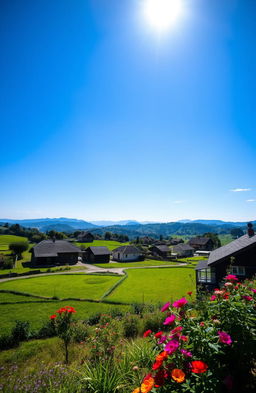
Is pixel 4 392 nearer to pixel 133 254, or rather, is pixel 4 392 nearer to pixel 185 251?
pixel 133 254

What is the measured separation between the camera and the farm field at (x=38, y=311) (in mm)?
14797

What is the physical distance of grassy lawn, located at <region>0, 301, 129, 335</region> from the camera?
583 inches

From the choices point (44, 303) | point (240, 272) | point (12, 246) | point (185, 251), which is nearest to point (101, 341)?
point (44, 303)

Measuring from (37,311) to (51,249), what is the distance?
3350cm

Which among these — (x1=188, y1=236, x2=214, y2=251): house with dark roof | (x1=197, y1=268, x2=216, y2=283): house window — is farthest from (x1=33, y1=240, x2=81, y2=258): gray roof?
(x1=188, y1=236, x2=214, y2=251): house with dark roof

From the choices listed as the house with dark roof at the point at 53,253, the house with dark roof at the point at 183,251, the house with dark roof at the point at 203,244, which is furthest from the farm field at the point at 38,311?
the house with dark roof at the point at 203,244

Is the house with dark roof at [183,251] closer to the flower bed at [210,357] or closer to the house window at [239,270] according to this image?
the house window at [239,270]

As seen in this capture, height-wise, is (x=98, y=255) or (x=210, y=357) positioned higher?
(x=210, y=357)

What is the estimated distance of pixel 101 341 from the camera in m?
6.29

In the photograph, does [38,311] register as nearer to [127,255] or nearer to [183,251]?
[127,255]

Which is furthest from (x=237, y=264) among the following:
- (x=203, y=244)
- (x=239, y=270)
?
(x=203, y=244)

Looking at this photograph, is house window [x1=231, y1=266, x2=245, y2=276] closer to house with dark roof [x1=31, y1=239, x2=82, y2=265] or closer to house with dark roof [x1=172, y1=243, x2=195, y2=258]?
house with dark roof [x1=31, y1=239, x2=82, y2=265]

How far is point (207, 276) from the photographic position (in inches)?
915

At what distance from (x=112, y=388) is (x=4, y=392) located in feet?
9.88
